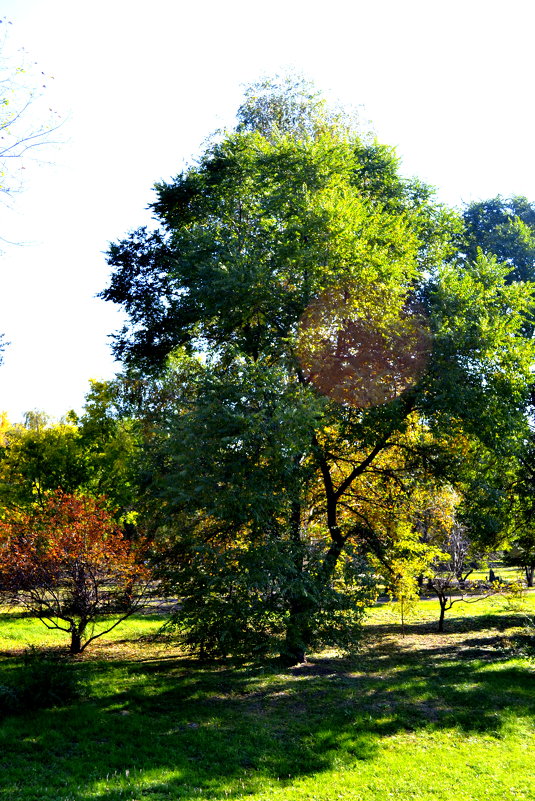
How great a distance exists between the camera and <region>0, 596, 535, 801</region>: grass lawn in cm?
848

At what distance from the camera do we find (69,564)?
1466cm

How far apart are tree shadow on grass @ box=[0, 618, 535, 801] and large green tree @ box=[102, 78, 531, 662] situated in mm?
1218

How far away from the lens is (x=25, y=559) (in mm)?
14453

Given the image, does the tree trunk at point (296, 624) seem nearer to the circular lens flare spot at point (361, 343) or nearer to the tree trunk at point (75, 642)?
the circular lens flare spot at point (361, 343)

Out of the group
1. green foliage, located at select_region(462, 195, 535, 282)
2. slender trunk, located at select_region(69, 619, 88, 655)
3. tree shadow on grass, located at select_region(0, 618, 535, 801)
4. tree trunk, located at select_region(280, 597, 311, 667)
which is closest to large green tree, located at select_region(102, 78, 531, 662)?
tree trunk, located at select_region(280, 597, 311, 667)

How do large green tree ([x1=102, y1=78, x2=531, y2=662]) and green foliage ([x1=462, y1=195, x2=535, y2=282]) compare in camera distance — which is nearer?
large green tree ([x1=102, y1=78, x2=531, y2=662])

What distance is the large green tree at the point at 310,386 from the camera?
1205 cm

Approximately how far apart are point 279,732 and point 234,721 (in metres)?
0.96

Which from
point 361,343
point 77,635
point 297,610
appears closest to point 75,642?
point 77,635

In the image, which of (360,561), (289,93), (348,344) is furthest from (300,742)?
(289,93)

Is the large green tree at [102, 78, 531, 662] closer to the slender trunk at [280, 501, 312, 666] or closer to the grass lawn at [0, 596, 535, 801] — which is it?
the slender trunk at [280, 501, 312, 666]

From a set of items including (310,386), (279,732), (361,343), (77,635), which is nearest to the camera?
(279,732)

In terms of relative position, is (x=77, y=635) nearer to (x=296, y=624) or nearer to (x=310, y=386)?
(x=296, y=624)

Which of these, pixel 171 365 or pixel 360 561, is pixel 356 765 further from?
pixel 171 365
